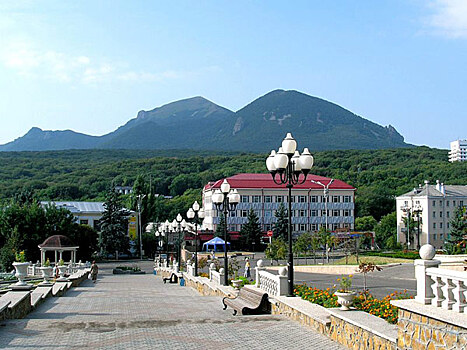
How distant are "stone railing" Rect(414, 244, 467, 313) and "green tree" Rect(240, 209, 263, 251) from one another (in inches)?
2559

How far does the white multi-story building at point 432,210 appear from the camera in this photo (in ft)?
261

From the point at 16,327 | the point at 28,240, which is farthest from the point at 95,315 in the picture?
the point at 28,240

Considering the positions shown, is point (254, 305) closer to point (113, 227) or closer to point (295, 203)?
point (113, 227)

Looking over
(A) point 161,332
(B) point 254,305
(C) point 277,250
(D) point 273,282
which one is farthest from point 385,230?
(A) point 161,332

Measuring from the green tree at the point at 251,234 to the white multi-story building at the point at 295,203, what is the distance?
25.4 feet

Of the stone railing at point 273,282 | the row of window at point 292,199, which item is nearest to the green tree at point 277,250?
the stone railing at point 273,282

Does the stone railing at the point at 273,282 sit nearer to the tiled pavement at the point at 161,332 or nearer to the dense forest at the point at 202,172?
the tiled pavement at the point at 161,332

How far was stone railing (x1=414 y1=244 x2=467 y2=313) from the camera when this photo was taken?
6.21 m

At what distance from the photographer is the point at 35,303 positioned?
577 inches

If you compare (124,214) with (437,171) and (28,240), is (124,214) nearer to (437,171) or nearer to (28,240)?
(28,240)

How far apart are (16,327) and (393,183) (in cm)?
10323

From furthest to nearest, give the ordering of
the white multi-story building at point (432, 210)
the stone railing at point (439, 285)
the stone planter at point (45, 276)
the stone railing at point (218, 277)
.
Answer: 1. the white multi-story building at point (432, 210)
2. the stone planter at point (45, 276)
3. the stone railing at point (218, 277)
4. the stone railing at point (439, 285)

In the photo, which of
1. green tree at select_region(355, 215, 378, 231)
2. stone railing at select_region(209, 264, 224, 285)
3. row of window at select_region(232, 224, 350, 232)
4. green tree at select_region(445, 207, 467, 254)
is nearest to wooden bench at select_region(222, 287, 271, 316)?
stone railing at select_region(209, 264, 224, 285)

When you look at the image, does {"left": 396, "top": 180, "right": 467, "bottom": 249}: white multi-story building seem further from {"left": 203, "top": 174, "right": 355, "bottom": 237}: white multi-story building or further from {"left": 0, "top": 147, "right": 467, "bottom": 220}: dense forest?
{"left": 0, "top": 147, "right": 467, "bottom": 220}: dense forest
